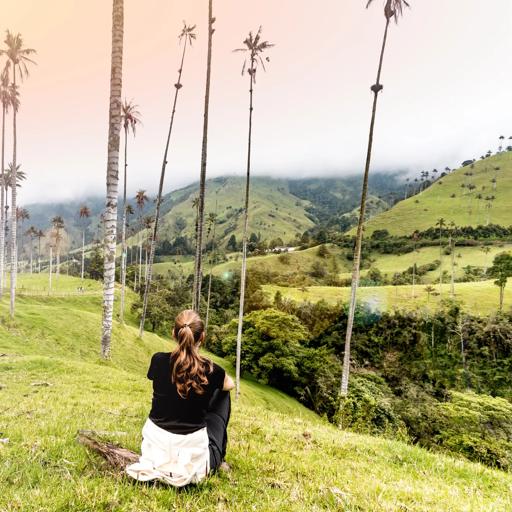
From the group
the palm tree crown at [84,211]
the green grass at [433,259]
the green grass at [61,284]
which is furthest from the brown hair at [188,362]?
the green grass at [433,259]

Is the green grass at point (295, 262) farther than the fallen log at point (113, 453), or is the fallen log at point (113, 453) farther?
the green grass at point (295, 262)

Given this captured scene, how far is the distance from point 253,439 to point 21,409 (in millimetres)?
6855

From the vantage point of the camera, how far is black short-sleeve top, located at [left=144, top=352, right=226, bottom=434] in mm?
5055

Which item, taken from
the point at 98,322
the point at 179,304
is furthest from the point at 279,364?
the point at 179,304

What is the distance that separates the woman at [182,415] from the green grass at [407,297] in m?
71.7

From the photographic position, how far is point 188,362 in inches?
194

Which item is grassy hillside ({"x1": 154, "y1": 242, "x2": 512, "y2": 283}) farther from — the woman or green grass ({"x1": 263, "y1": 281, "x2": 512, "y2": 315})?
the woman

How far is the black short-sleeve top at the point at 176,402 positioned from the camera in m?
5.05

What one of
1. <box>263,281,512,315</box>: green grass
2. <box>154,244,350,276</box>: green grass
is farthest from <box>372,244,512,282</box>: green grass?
<box>263,281,512,315</box>: green grass

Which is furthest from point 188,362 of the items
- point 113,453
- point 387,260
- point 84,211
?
point 387,260

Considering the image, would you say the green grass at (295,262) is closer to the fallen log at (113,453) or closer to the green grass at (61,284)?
the green grass at (61,284)

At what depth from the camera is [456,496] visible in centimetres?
567

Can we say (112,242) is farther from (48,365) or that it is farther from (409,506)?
(409,506)

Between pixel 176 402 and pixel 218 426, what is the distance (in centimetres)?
100
